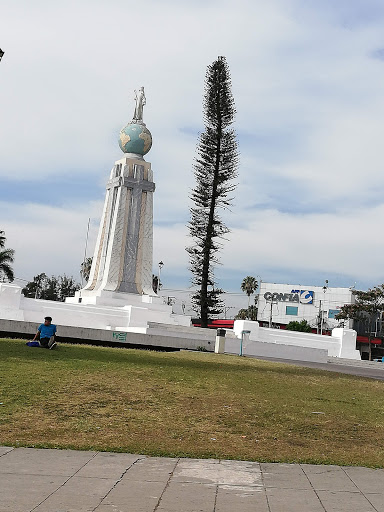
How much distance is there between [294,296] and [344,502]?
74.7m

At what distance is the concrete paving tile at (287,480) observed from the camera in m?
4.68

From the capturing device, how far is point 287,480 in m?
4.85

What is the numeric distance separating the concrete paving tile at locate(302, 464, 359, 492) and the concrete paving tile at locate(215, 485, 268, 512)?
53cm

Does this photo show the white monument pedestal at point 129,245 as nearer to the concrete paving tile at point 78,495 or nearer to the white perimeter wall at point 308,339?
the white perimeter wall at point 308,339

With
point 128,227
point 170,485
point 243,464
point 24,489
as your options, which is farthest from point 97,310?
point 24,489

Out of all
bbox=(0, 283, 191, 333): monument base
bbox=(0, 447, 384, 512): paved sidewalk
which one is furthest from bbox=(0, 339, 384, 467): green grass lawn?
bbox=(0, 283, 191, 333): monument base

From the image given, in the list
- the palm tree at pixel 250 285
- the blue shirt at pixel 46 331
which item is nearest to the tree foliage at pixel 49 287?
the palm tree at pixel 250 285

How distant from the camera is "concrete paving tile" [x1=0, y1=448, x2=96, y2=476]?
4.70m

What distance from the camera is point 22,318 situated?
2728cm

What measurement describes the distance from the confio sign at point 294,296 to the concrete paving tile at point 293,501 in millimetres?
73733

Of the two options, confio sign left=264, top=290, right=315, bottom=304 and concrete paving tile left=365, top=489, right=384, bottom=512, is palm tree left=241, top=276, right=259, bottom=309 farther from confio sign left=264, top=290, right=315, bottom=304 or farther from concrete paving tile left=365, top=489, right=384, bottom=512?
concrete paving tile left=365, top=489, right=384, bottom=512

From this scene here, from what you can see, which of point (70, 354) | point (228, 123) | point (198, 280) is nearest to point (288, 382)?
point (70, 354)

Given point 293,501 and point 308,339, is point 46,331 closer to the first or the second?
point 293,501

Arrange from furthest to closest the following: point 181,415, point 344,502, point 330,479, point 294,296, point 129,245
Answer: point 294,296 → point 129,245 → point 181,415 → point 330,479 → point 344,502
